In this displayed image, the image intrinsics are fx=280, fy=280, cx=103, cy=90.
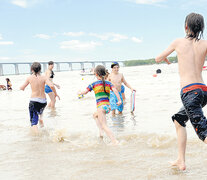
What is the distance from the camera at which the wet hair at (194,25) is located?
3236 millimetres

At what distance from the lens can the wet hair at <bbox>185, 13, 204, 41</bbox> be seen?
127 inches

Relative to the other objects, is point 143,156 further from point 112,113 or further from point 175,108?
point 175,108

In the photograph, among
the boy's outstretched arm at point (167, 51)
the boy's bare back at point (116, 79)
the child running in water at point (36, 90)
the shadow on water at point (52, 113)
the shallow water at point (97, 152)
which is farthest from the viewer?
the shadow on water at point (52, 113)

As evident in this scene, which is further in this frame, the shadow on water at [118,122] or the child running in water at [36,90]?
the shadow on water at [118,122]

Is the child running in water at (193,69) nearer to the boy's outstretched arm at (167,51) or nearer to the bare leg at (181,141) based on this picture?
the boy's outstretched arm at (167,51)

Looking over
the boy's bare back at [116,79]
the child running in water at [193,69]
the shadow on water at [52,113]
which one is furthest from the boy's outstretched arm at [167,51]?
the shadow on water at [52,113]

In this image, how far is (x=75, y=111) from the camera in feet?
32.8

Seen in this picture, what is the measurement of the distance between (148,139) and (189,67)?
258 centimetres

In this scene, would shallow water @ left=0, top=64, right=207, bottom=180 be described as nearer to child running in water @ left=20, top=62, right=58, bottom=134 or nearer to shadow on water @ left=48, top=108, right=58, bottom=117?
child running in water @ left=20, top=62, right=58, bottom=134

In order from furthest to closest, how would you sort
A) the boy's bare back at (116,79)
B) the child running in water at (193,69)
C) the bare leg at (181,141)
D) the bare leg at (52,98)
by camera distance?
the bare leg at (52,98)
the boy's bare back at (116,79)
the bare leg at (181,141)
the child running in water at (193,69)

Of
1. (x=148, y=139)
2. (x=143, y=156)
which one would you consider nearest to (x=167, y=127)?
(x=148, y=139)

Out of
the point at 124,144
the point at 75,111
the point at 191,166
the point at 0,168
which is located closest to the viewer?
the point at 191,166

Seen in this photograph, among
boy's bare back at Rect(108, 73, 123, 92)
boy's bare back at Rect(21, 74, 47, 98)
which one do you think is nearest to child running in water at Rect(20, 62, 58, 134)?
boy's bare back at Rect(21, 74, 47, 98)

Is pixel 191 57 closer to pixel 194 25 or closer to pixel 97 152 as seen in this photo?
pixel 194 25
